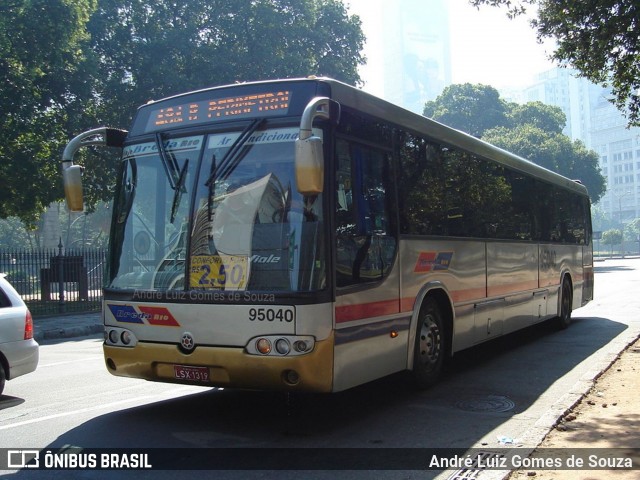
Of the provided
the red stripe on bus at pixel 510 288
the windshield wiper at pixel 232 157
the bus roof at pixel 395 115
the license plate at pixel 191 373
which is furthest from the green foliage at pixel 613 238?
the license plate at pixel 191 373

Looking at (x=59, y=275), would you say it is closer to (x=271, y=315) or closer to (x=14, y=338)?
(x=14, y=338)

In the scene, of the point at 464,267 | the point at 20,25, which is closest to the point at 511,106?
the point at 20,25

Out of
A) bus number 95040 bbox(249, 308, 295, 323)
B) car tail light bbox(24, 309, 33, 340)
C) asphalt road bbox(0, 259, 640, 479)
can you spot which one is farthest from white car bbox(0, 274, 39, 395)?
bus number 95040 bbox(249, 308, 295, 323)

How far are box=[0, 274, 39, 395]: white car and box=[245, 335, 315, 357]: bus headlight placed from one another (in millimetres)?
3603

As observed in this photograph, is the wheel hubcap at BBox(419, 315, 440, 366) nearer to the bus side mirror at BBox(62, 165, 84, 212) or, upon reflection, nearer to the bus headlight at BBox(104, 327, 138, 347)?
the bus headlight at BBox(104, 327, 138, 347)

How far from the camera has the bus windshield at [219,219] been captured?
589 cm

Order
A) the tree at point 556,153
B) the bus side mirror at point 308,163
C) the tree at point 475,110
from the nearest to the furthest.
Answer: the bus side mirror at point 308,163 < the tree at point 556,153 < the tree at point 475,110

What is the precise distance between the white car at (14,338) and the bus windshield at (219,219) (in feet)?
6.17

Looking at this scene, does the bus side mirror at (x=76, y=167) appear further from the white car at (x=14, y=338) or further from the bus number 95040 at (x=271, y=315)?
the bus number 95040 at (x=271, y=315)

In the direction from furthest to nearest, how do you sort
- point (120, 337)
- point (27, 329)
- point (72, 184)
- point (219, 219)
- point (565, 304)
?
point (565, 304) → point (27, 329) → point (72, 184) → point (120, 337) → point (219, 219)

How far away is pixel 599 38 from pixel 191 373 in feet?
30.3

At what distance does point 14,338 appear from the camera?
7.83 metres

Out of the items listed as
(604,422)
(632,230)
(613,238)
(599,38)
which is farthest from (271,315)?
(632,230)

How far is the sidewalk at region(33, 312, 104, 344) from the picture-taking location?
652 inches
